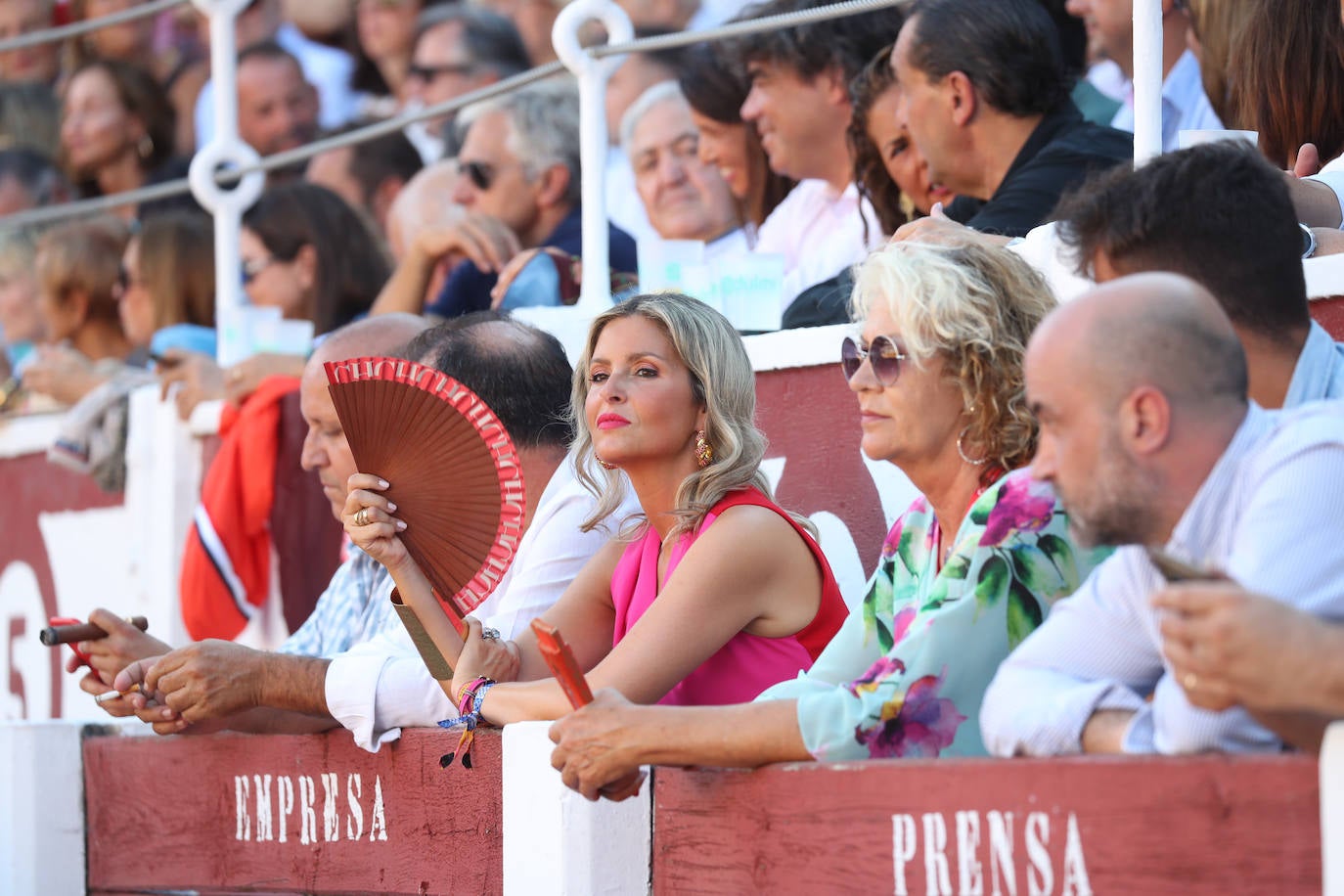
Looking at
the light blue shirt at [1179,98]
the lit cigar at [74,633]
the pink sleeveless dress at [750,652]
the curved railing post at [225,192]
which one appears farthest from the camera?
the curved railing post at [225,192]

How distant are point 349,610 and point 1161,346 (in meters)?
2.56

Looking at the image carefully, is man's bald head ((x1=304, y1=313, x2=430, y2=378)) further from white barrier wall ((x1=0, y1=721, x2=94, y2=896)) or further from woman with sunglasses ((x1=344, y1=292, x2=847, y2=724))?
white barrier wall ((x1=0, y1=721, x2=94, y2=896))

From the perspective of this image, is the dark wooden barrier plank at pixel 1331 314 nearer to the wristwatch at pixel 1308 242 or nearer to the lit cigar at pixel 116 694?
the wristwatch at pixel 1308 242

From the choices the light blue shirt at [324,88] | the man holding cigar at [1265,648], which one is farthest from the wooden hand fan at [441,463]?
the light blue shirt at [324,88]

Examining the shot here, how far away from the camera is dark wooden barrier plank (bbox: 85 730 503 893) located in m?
3.34

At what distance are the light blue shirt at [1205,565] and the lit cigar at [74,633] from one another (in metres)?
2.05

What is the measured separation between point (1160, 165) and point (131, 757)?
8.84 feet

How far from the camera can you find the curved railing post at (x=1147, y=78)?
3.29 m

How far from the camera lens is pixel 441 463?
327 cm

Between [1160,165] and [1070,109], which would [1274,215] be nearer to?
[1160,165]

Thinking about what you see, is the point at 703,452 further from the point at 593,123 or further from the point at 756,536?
the point at 593,123

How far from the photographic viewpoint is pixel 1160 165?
2498 millimetres

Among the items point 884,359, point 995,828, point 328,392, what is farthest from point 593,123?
point 995,828

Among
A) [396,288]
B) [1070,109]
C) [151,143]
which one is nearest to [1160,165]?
[1070,109]
